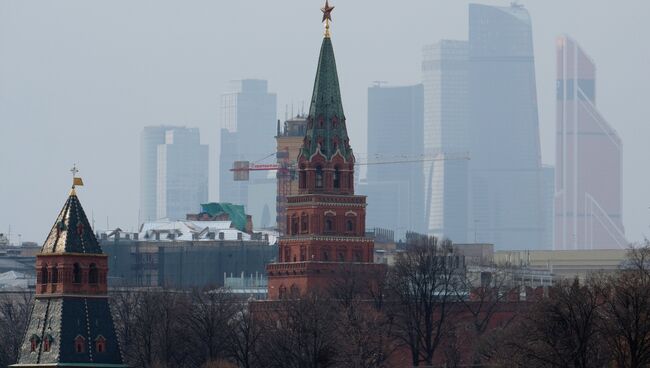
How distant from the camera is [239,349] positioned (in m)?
183

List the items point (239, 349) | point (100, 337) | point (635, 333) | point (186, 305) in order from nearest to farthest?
point (635, 333) < point (100, 337) < point (239, 349) < point (186, 305)

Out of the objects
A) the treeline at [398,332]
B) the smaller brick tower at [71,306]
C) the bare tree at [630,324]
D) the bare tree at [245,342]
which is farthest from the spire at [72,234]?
the bare tree at [245,342]

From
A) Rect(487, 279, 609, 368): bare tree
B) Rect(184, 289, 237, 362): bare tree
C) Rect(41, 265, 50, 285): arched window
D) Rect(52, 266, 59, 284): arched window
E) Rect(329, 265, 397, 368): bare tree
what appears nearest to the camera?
Rect(487, 279, 609, 368): bare tree

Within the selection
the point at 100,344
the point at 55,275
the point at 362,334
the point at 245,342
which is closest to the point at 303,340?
the point at 362,334

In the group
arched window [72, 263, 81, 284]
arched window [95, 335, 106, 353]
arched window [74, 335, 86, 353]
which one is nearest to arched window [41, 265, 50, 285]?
arched window [72, 263, 81, 284]

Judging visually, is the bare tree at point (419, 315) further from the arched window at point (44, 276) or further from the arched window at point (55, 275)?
the arched window at point (55, 275)

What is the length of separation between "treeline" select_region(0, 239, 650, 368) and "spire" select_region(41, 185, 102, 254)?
1988cm

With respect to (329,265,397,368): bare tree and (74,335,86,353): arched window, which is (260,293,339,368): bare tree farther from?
(74,335,86,353): arched window

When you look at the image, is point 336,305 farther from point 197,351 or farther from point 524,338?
point 524,338

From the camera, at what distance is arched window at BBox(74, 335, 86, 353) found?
14750 centimetres

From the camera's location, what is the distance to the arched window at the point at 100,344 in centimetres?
14788

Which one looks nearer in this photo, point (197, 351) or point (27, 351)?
point (27, 351)

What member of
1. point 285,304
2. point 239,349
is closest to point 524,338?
point 239,349

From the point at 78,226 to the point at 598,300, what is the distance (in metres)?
24.6
